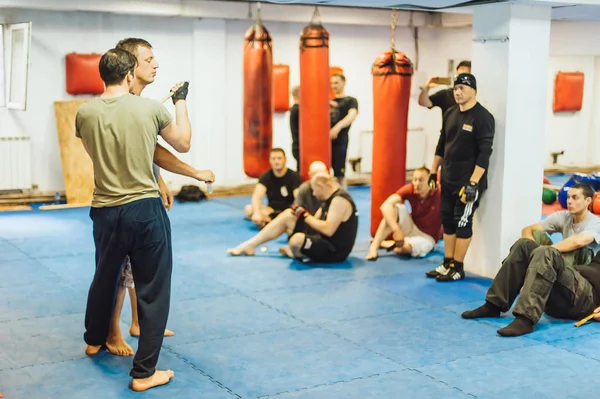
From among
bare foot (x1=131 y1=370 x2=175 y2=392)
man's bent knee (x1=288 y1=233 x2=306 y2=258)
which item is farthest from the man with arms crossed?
man's bent knee (x1=288 y1=233 x2=306 y2=258)

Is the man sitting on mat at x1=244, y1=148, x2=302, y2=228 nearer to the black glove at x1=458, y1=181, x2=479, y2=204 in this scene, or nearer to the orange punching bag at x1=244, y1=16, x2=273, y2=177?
the orange punching bag at x1=244, y1=16, x2=273, y2=177

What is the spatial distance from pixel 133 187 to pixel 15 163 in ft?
24.2

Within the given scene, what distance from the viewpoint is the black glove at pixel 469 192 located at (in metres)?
7.05

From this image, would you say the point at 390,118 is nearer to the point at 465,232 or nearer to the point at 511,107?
the point at 511,107

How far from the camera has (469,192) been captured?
7.05m

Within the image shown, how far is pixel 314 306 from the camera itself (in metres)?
6.56

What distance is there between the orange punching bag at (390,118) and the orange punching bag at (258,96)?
5.40 ft

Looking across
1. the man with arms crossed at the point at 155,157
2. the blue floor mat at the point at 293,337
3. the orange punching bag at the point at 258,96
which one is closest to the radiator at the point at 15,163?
the blue floor mat at the point at 293,337

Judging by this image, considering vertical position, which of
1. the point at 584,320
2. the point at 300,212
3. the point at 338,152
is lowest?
the point at 584,320

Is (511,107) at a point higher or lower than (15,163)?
higher

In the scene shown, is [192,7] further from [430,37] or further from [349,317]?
[349,317]

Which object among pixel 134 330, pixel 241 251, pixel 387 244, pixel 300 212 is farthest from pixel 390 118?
pixel 134 330

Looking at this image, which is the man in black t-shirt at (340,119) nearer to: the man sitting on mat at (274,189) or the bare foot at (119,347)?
the man sitting on mat at (274,189)

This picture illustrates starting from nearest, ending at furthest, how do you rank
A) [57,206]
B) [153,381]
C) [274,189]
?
[153,381] → [274,189] → [57,206]
